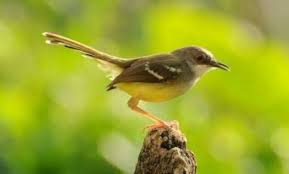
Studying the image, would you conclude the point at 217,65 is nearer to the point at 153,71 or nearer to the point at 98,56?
the point at 153,71

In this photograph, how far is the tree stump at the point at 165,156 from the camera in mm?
4559

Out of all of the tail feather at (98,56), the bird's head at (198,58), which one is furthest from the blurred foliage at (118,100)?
the bird's head at (198,58)

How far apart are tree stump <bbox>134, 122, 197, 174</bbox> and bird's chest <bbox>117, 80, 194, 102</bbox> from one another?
1312 millimetres

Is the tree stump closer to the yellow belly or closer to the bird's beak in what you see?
the yellow belly

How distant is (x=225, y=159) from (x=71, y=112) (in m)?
0.93

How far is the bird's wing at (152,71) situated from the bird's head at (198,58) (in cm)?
12

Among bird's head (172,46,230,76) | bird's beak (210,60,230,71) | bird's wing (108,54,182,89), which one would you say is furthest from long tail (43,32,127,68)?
bird's beak (210,60,230,71)

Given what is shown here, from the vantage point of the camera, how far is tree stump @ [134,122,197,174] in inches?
179

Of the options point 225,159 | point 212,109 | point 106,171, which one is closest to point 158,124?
point 106,171

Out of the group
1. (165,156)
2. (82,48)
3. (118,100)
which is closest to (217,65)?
(118,100)

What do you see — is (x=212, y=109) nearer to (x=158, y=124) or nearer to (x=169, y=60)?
(x=169, y=60)

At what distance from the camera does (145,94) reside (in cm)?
625

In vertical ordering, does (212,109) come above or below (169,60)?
below

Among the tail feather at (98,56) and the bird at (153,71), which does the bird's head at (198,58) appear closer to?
the bird at (153,71)
